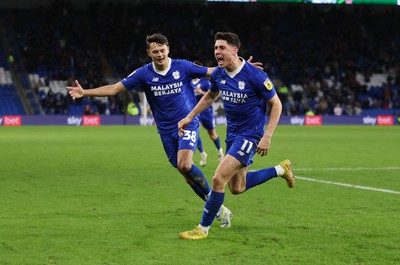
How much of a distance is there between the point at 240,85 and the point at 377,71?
1756 inches

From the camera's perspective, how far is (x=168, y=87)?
845cm

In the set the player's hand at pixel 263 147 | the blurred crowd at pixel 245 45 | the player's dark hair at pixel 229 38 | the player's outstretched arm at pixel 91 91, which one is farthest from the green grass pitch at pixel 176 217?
the blurred crowd at pixel 245 45

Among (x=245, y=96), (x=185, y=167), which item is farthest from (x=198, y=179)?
(x=245, y=96)

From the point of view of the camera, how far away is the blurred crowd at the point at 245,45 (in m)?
44.8

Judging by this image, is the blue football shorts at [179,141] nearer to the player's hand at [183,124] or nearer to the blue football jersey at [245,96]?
the player's hand at [183,124]

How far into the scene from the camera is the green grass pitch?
238 inches

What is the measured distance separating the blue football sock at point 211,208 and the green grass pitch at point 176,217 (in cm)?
22

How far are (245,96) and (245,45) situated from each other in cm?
4424

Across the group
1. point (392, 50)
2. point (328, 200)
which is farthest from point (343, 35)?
point (328, 200)

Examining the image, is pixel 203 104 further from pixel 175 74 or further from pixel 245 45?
pixel 245 45

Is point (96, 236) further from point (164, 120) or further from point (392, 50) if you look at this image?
point (392, 50)

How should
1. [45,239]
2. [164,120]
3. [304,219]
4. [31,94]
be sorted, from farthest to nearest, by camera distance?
1. [31,94]
2. [164,120]
3. [304,219]
4. [45,239]

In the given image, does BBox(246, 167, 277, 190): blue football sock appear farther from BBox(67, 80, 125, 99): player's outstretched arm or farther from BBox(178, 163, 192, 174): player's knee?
BBox(67, 80, 125, 99): player's outstretched arm

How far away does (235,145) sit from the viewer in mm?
7270
